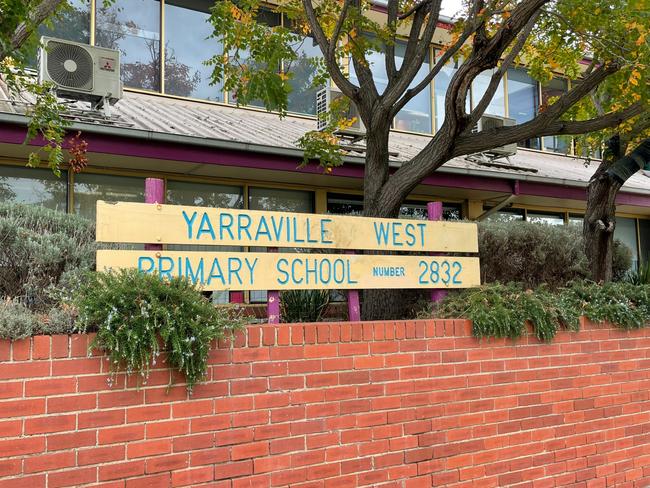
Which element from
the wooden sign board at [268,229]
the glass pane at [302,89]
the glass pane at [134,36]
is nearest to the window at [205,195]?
the glass pane at [134,36]

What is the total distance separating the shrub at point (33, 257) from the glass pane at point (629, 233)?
448 inches

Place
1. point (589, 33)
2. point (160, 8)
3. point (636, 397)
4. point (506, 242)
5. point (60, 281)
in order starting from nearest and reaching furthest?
1. point (60, 281)
2. point (636, 397)
3. point (506, 242)
4. point (589, 33)
5. point (160, 8)

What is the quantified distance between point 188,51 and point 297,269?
21.9ft

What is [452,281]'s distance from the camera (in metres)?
4.63

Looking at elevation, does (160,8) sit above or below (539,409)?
above

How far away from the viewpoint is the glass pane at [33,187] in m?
7.02

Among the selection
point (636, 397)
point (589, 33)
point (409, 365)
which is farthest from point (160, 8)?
point (636, 397)

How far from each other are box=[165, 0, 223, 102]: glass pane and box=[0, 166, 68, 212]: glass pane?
8.89 ft

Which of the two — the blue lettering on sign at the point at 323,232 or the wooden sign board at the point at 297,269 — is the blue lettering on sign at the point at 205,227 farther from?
the blue lettering on sign at the point at 323,232

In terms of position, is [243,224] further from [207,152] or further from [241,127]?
[241,127]

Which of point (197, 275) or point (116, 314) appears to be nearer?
point (116, 314)

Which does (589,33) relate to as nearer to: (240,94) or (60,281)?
(240,94)

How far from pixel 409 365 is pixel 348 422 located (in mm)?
600

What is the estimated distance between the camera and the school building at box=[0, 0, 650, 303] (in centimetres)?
700
